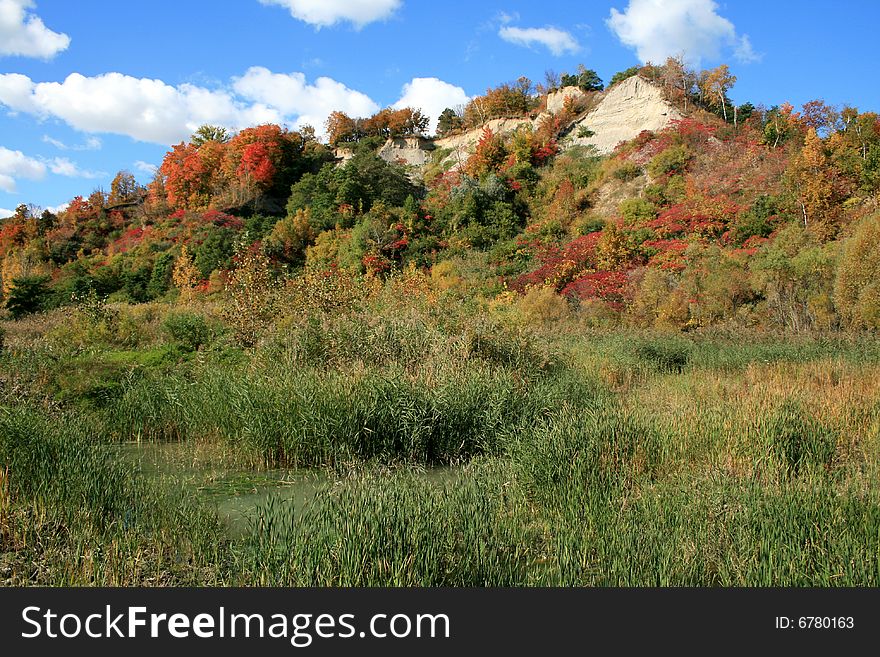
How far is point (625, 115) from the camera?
42.9 m

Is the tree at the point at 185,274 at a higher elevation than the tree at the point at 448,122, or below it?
below

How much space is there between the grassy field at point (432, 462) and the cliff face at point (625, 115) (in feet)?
99.3

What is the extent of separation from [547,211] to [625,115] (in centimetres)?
1131

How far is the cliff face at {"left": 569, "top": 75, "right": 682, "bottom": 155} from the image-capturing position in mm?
40844

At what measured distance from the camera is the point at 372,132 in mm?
57031

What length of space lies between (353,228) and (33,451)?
32.6 meters

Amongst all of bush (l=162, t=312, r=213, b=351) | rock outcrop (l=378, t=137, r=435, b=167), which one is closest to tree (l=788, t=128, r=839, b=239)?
bush (l=162, t=312, r=213, b=351)

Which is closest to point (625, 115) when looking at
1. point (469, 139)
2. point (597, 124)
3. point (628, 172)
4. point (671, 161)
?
point (597, 124)

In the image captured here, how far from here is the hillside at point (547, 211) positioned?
22719 millimetres

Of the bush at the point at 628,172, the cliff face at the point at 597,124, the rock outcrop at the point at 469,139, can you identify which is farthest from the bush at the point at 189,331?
the rock outcrop at the point at 469,139

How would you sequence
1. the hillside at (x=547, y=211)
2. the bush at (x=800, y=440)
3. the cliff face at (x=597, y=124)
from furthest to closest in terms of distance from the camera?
the cliff face at (x=597, y=124)
the hillside at (x=547, y=211)
the bush at (x=800, y=440)

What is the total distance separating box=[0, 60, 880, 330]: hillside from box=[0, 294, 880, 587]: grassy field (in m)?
8.13

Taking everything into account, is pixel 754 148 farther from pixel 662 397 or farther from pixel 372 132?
pixel 372 132

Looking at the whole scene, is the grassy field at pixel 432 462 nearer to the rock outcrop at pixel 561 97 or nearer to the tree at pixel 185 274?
→ the tree at pixel 185 274
